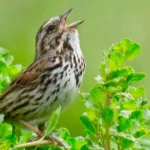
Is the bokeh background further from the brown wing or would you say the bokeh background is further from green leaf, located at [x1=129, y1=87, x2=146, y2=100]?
green leaf, located at [x1=129, y1=87, x2=146, y2=100]

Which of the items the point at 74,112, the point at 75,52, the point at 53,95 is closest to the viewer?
the point at 53,95

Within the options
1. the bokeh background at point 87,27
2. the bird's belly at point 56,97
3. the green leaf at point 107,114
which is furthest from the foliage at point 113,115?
the bokeh background at point 87,27

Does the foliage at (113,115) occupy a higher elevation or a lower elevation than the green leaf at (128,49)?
lower

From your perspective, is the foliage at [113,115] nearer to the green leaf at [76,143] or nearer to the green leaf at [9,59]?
the green leaf at [76,143]

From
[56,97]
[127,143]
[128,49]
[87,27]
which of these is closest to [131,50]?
[128,49]

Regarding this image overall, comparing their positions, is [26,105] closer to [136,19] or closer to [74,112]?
[74,112]

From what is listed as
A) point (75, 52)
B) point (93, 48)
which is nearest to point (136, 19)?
point (93, 48)
